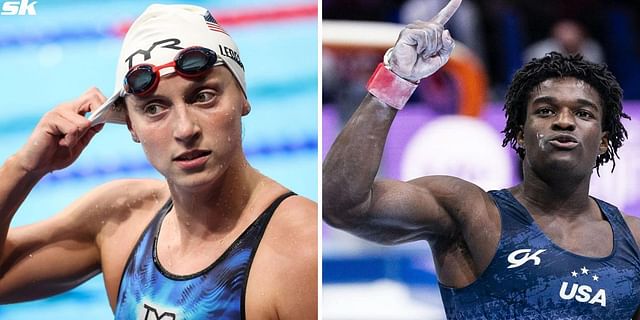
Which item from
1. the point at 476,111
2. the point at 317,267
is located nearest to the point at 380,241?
the point at 317,267

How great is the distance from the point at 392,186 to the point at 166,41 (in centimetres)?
85

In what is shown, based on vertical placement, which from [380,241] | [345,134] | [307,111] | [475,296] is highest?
[307,111]

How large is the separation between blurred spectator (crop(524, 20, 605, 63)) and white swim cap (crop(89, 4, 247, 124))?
3.72 ft

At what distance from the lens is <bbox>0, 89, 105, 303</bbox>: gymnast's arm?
121 inches

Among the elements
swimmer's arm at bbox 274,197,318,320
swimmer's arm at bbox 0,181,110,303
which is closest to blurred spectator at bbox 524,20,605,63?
swimmer's arm at bbox 274,197,318,320

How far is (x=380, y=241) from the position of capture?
3062mm

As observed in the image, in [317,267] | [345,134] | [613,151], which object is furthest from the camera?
[613,151]

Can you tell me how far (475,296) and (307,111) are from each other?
0.85 meters

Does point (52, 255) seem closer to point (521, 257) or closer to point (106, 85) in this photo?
point (106, 85)

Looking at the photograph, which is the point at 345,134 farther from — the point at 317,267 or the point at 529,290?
the point at 529,290

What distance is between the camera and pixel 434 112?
11.2 ft

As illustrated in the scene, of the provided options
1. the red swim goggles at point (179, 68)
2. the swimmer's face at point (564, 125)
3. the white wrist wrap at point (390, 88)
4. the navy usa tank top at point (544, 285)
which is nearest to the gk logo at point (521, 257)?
the navy usa tank top at point (544, 285)

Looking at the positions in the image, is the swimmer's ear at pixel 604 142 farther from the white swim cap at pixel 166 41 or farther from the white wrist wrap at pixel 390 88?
the white swim cap at pixel 166 41

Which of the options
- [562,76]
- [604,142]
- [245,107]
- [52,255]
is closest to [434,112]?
[562,76]
